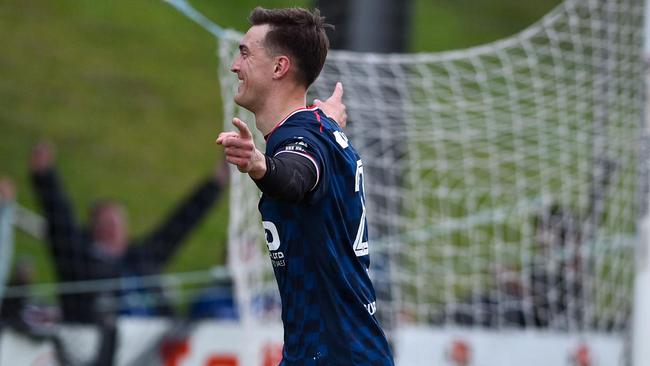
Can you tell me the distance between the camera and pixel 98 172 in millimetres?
11656

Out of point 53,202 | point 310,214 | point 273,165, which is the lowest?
point 310,214

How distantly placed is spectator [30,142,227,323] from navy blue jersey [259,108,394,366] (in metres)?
4.16

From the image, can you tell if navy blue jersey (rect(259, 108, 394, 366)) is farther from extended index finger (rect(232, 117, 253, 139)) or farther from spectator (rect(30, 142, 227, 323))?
spectator (rect(30, 142, 227, 323))

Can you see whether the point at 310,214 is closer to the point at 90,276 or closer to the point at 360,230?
the point at 360,230

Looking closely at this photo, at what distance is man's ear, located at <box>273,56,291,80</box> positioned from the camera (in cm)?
376

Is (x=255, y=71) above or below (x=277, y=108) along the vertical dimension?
above

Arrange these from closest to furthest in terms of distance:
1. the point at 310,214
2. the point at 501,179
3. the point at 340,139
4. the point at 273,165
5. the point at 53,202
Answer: the point at 273,165
the point at 310,214
the point at 340,139
the point at 53,202
the point at 501,179

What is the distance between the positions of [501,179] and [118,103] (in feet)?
17.8

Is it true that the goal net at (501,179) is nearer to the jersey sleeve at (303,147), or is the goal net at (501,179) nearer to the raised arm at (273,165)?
the jersey sleeve at (303,147)

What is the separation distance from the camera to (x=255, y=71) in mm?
3768

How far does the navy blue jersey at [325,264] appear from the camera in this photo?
3.64m

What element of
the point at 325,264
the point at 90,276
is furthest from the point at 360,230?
the point at 90,276

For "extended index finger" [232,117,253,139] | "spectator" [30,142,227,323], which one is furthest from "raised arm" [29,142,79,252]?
"extended index finger" [232,117,253,139]

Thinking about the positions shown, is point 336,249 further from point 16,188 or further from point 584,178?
point 16,188
